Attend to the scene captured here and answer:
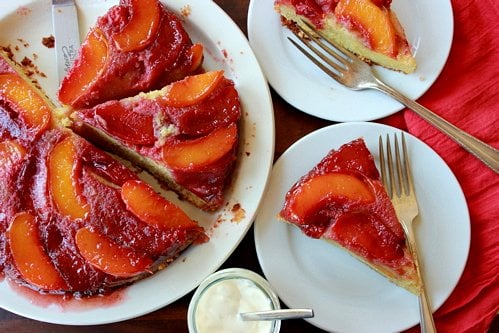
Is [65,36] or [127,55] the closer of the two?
[127,55]

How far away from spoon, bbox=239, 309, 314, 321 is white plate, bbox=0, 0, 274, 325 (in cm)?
26

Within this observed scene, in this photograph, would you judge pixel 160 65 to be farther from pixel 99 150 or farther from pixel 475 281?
pixel 475 281

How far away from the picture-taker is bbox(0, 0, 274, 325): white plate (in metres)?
2.18

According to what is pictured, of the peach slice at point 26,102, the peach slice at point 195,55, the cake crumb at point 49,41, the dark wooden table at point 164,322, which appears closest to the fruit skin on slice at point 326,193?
the dark wooden table at point 164,322

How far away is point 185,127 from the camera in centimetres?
217

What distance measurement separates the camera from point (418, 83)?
2424 millimetres

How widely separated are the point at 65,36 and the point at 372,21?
1.22 m

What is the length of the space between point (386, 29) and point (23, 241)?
1575 millimetres

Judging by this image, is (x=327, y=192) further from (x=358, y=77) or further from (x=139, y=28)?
(x=139, y=28)

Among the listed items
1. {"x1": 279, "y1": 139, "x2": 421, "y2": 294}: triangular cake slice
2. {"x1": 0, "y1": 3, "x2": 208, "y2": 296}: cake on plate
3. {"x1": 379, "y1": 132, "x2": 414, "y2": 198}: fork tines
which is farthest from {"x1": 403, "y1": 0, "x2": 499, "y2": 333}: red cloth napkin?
{"x1": 0, "y1": 3, "x2": 208, "y2": 296}: cake on plate

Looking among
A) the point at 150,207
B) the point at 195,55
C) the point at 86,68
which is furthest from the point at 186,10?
the point at 150,207

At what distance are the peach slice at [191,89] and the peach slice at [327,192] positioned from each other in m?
0.50

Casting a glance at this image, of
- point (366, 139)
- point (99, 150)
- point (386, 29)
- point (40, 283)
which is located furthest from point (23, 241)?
point (386, 29)

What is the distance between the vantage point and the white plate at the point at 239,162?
2180 mm
